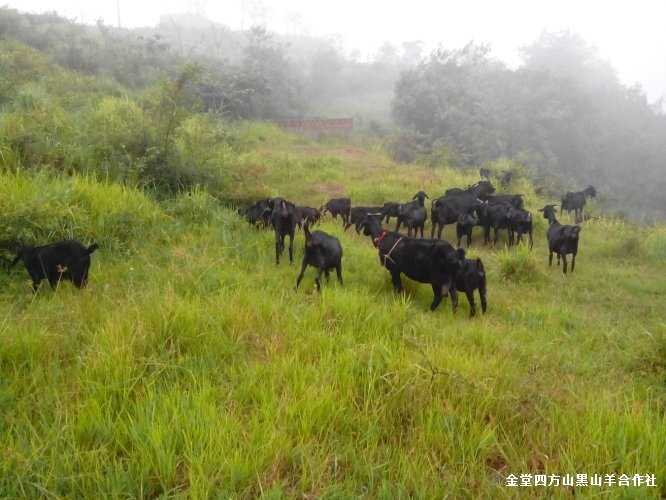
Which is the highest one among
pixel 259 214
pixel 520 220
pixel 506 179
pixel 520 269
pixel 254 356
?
pixel 506 179

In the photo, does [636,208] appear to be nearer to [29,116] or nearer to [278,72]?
[278,72]

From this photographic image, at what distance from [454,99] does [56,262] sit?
28.2m

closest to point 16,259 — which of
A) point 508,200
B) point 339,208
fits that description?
point 339,208

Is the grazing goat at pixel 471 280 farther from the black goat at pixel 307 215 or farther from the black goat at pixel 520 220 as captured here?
the black goat at pixel 520 220

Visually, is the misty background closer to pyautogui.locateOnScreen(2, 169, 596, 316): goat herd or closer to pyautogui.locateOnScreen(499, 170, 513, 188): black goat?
pyautogui.locateOnScreen(499, 170, 513, 188): black goat

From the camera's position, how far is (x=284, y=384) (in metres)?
3.30

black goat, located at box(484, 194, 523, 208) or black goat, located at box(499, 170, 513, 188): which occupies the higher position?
black goat, located at box(499, 170, 513, 188)

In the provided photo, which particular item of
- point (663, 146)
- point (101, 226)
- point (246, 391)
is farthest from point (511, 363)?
point (663, 146)

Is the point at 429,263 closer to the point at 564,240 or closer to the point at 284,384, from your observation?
the point at 284,384

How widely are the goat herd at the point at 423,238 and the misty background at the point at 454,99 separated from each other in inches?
391

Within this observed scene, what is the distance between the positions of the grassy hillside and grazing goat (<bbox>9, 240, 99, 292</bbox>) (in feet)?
0.53

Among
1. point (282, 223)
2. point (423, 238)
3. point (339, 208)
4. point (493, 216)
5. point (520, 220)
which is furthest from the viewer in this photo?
point (339, 208)

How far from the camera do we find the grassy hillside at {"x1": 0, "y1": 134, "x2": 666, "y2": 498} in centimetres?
257

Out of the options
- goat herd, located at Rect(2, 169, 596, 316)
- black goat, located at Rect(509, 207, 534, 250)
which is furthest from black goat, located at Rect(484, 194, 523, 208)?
goat herd, located at Rect(2, 169, 596, 316)
